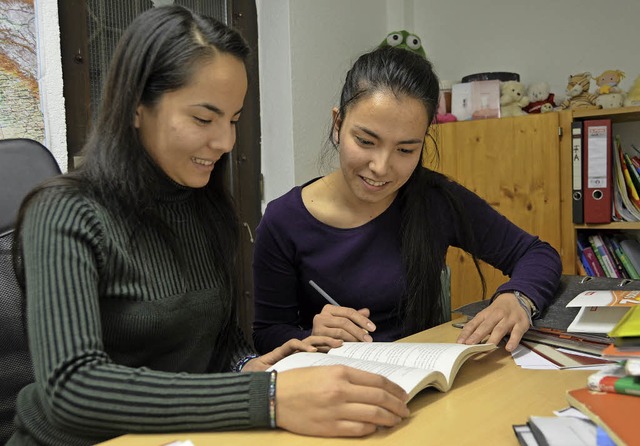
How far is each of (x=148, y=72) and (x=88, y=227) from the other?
26cm

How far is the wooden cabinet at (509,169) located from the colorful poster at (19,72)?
56.6 inches

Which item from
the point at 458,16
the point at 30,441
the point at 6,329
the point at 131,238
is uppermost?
the point at 458,16

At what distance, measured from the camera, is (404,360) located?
884mm

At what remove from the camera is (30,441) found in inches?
32.4

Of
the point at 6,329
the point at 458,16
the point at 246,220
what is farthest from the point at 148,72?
the point at 458,16

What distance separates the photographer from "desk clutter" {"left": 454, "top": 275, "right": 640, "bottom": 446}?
62 centimetres

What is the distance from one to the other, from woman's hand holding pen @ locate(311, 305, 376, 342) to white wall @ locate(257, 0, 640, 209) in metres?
1.46

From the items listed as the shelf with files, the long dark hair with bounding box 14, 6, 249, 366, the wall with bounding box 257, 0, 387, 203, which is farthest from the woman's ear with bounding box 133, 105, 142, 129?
the shelf with files

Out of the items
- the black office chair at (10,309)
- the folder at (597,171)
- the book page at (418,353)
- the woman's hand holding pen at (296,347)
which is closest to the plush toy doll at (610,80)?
the folder at (597,171)

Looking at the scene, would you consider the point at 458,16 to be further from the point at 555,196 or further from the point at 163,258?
the point at 163,258

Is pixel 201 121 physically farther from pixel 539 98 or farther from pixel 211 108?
pixel 539 98

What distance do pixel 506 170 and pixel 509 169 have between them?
0.5 inches

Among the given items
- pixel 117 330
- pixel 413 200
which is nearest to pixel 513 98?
pixel 413 200

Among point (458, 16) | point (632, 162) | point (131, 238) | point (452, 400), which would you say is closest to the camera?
point (452, 400)
